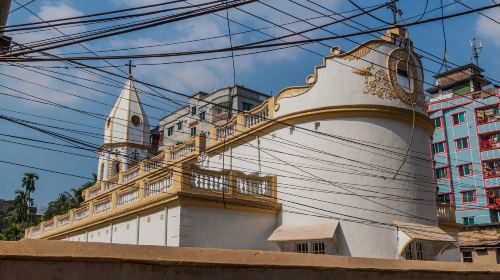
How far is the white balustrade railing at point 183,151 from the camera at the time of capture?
70.3 ft

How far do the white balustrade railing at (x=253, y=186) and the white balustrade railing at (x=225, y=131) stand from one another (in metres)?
3.27

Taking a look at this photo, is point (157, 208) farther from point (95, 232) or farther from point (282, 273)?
point (282, 273)

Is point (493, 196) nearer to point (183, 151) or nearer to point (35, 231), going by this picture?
point (183, 151)

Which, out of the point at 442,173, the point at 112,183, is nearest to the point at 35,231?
the point at 112,183

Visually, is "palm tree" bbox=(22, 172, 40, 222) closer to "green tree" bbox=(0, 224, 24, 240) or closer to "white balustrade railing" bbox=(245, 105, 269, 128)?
"green tree" bbox=(0, 224, 24, 240)

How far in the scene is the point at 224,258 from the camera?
6191 mm

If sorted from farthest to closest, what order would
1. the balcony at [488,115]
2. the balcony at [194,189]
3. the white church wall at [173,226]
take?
the balcony at [488,115] < the balcony at [194,189] < the white church wall at [173,226]

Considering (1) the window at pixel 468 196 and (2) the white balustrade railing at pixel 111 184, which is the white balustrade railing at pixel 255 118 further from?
(1) the window at pixel 468 196

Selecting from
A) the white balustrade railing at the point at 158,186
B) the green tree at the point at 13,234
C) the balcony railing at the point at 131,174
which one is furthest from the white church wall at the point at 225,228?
the green tree at the point at 13,234

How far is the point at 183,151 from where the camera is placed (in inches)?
885

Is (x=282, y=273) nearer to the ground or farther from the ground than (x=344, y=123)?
nearer to the ground

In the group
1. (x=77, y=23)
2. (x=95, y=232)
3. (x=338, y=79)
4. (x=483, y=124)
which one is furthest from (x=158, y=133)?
(x=77, y=23)

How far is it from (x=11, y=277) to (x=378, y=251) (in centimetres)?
1300

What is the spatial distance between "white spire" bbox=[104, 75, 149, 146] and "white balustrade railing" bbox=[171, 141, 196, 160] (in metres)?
11.0
